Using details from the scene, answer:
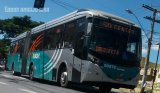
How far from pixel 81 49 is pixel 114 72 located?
168cm

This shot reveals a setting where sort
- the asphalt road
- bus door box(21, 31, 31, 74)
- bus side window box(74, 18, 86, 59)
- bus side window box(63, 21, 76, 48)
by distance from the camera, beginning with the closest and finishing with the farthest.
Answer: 1. the asphalt road
2. bus side window box(74, 18, 86, 59)
3. bus side window box(63, 21, 76, 48)
4. bus door box(21, 31, 31, 74)

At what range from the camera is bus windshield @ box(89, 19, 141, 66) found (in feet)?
57.6

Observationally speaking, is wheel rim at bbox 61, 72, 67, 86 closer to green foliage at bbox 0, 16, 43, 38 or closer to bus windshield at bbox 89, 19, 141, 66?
bus windshield at bbox 89, 19, 141, 66

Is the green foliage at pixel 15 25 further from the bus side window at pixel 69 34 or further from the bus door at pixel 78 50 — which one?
the bus door at pixel 78 50

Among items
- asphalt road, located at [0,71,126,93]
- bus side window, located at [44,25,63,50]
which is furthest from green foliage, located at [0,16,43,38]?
asphalt road, located at [0,71,126,93]

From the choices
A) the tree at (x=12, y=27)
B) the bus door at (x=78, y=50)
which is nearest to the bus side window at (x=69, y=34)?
the bus door at (x=78, y=50)

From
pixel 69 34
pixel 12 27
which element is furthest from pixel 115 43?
pixel 12 27

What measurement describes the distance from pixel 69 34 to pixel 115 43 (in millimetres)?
2704

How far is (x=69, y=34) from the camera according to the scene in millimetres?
19766

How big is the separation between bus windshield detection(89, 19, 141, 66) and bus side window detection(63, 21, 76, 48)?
1.81 m

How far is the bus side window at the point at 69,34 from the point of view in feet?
63.3

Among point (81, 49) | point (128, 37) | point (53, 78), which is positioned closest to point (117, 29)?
point (128, 37)

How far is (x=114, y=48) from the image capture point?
17.9m

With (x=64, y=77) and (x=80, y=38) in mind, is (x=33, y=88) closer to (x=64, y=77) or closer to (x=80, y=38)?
(x=64, y=77)
